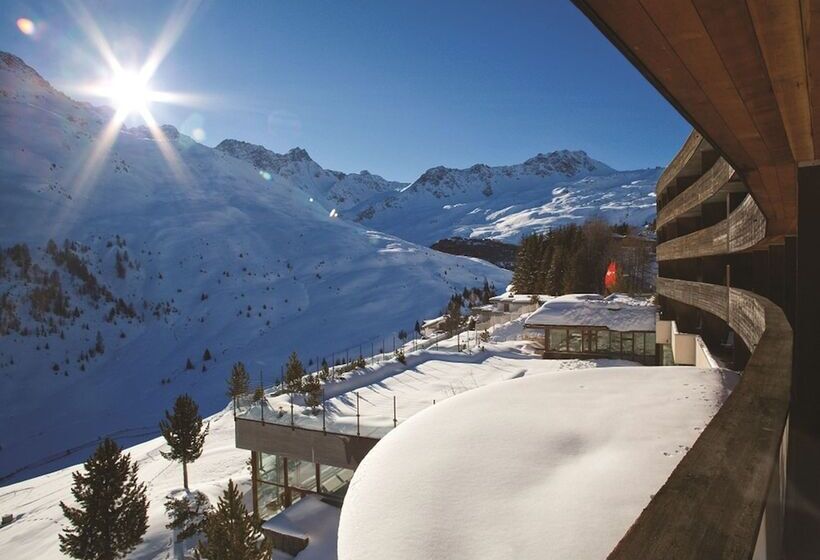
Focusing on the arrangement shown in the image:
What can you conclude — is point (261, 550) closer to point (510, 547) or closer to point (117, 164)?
point (510, 547)

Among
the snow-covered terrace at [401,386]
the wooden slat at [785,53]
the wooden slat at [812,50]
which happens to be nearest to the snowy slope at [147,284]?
the snow-covered terrace at [401,386]

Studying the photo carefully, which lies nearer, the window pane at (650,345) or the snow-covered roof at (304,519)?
the snow-covered roof at (304,519)

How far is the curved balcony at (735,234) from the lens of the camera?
672cm

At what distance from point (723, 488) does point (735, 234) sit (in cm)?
817

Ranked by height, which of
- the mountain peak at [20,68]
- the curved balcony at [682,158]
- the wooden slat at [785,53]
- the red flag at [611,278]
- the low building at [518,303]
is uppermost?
the mountain peak at [20,68]

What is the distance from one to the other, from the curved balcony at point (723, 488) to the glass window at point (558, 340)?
89.3 ft

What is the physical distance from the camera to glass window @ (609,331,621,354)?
27062 mm

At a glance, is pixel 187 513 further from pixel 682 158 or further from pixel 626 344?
pixel 626 344

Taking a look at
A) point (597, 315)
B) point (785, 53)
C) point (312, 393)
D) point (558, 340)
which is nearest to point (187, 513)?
point (312, 393)

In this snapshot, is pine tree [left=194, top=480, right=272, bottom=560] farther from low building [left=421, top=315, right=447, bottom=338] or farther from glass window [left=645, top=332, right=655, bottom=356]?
low building [left=421, top=315, right=447, bottom=338]

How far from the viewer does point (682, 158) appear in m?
14.9

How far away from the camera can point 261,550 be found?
36.4ft

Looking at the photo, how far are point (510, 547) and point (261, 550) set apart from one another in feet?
32.3

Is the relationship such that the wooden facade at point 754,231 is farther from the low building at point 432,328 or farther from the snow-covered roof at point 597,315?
the low building at point 432,328
